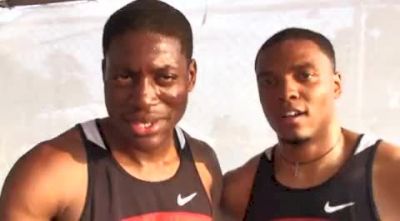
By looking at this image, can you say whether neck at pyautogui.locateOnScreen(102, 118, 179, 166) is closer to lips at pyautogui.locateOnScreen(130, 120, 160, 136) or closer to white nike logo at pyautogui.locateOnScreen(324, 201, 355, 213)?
lips at pyautogui.locateOnScreen(130, 120, 160, 136)

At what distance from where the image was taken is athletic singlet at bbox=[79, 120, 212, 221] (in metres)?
1.24

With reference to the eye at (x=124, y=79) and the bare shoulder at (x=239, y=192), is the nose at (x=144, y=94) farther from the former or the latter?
the bare shoulder at (x=239, y=192)

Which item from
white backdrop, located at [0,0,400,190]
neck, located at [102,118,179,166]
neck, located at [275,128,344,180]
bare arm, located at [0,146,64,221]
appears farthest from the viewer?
white backdrop, located at [0,0,400,190]

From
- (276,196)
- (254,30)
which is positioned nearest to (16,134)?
(254,30)

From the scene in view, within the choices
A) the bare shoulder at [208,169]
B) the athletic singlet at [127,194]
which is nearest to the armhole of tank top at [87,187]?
the athletic singlet at [127,194]

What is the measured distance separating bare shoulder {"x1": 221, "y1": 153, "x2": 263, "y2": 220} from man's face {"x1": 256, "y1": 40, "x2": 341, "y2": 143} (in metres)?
0.12

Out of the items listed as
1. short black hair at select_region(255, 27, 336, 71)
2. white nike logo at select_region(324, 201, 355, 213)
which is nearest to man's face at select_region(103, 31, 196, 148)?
short black hair at select_region(255, 27, 336, 71)

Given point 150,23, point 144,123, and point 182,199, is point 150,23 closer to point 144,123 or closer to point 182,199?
point 144,123

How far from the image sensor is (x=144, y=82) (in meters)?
1.23

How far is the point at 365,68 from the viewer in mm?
1761

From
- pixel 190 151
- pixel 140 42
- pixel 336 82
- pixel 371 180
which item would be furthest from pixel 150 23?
pixel 371 180

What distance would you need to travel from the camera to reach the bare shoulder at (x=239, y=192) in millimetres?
1454

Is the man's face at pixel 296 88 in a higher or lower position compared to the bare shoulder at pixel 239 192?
higher

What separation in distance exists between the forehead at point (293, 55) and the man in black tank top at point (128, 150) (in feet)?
0.54
